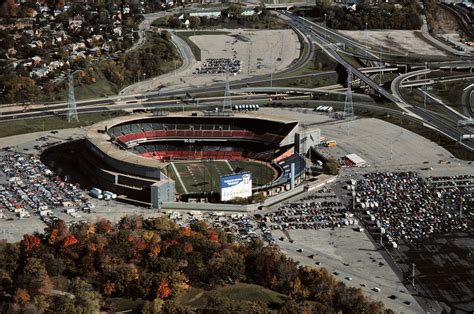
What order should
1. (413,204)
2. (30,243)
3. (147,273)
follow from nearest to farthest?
1. (147,273)
2. (30,243)
3. (413,204)

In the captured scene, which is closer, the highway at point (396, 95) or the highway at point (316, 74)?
the highway at point (396, 95)

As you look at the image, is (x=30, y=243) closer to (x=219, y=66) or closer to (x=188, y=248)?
(x=188, y=248)

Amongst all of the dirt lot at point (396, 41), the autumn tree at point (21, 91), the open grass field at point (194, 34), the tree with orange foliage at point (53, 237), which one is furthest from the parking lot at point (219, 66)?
the tree with orange foliage at point (53, 237)

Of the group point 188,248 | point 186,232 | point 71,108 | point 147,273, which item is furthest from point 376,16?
point 147,273

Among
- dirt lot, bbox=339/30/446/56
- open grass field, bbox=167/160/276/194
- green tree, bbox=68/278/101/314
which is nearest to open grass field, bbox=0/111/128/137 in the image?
open grass field, bbox=167/160/276/194

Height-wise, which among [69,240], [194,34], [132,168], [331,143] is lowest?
[331,143]

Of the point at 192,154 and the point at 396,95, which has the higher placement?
the point at 396,95

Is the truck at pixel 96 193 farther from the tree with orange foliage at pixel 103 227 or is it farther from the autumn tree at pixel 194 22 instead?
the autumn tree at pixel 194 22
